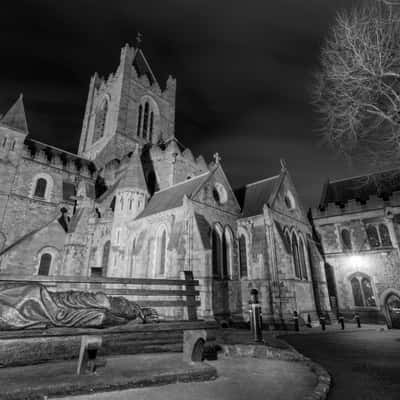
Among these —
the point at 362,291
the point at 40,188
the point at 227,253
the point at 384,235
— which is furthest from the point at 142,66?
the point at 362,291

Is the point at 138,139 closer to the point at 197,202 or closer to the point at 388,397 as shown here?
the point at 197,202

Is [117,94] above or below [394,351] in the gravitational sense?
above

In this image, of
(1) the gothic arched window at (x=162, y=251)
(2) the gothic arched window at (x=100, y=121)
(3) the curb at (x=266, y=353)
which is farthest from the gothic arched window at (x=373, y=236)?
(2) the gothic arched window at (x=100, y=121)

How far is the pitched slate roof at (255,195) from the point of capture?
1952cm

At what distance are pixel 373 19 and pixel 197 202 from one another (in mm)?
12003

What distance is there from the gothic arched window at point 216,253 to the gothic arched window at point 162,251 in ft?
10.5

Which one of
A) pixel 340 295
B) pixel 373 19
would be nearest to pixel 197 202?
pixel 373 19

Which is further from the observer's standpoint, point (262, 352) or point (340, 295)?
point (340, 295)

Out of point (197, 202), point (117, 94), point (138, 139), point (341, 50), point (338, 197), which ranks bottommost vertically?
point (197, 202)

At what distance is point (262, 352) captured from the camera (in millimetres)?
7160

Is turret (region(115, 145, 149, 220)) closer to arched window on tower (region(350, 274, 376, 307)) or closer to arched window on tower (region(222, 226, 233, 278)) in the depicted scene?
arched window on tower (region(222, 226, 233, 278))

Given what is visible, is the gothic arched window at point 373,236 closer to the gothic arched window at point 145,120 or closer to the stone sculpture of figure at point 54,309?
the stone sculpture of figure at point 54,309

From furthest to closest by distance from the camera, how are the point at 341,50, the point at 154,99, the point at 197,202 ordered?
the point at 154,99 < the point at 197,202 < the point at 341,50

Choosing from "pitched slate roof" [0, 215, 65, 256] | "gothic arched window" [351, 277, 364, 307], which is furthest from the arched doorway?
"pitched slate roof" [0, 215, 65, 256]
